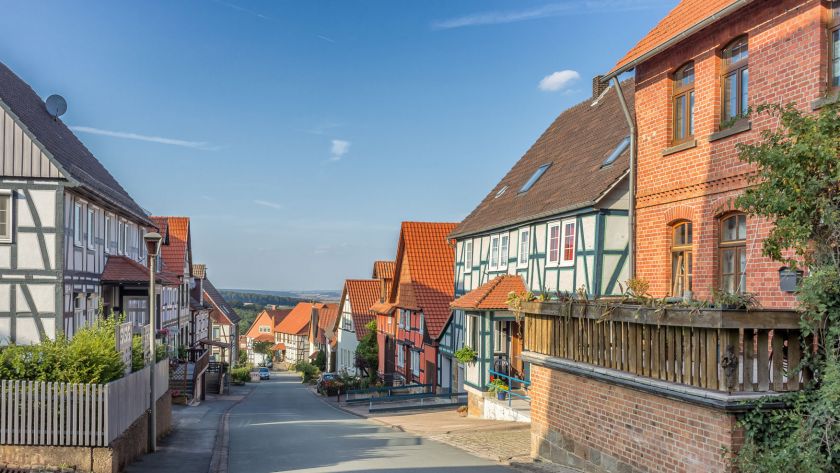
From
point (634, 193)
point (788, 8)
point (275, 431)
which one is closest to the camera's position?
point (788, 8)

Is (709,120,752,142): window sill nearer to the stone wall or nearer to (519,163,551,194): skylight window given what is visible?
the stone wall

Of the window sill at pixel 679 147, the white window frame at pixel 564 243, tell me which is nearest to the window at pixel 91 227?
the white window frame at pixel 564 243

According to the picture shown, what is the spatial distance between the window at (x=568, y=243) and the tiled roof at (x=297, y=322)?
87362 millimetres

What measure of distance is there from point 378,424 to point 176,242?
23904 mm

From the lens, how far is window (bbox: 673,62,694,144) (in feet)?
46.5

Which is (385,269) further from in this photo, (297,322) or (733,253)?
(297,322)

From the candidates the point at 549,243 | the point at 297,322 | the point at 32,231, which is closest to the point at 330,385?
the point at 549,243

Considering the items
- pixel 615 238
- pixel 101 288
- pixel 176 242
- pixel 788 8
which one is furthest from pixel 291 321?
pixel 788 8

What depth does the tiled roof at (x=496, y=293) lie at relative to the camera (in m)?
23.4

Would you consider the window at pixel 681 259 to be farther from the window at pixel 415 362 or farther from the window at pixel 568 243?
the window at pixel 415 362

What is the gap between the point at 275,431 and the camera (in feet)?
74.5

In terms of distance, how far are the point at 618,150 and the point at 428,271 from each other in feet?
57.8

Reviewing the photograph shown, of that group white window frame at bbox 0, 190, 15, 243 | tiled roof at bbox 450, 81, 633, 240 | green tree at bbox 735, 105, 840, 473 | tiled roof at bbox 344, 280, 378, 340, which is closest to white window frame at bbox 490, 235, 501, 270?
tiled roof at bbox 450, 81, 633, 240

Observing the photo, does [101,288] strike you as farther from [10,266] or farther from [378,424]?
[378,424]
